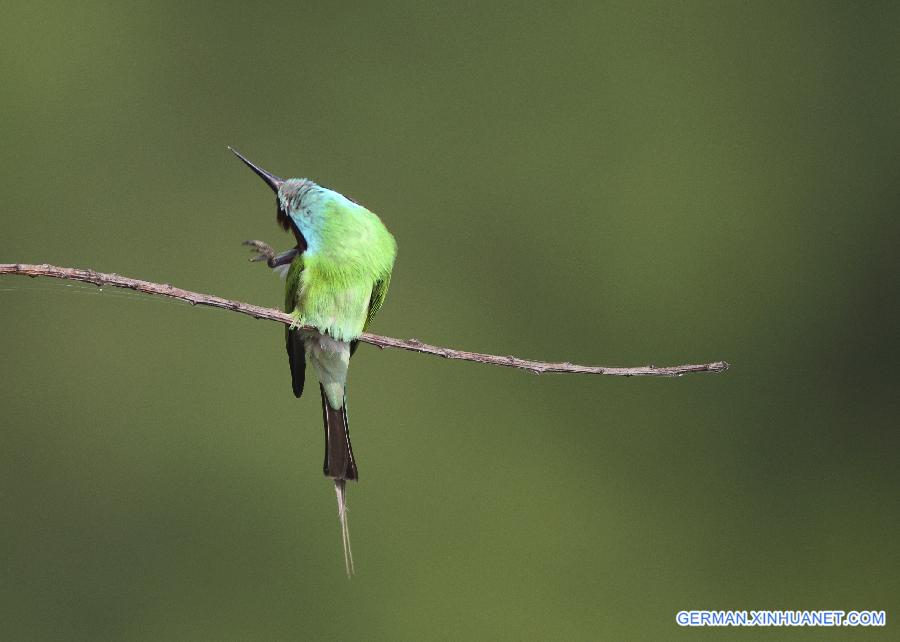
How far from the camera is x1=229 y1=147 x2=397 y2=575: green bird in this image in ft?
8.07

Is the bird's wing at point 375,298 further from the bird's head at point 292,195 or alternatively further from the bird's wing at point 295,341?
the bird's head at point 292,195

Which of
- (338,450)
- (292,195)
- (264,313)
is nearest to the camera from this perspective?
(264,313)

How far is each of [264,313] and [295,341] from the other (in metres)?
0.69

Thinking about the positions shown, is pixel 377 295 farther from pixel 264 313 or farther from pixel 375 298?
pixel 264 313

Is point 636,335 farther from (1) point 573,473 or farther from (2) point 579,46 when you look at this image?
(2) point 579,46

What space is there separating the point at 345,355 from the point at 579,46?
10.3 ft

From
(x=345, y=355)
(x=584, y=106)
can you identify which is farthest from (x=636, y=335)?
(x=345, y=355)

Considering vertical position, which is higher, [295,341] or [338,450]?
[295,341]

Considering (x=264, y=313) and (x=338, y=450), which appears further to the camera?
(x=338, y=450)

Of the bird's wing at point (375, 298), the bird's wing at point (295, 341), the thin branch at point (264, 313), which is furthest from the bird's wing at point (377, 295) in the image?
the thin branch at point (264, 313)

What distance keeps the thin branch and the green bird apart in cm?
45

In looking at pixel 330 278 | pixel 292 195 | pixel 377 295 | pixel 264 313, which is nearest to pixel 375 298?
pixel 377 295

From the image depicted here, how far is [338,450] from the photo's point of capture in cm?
259

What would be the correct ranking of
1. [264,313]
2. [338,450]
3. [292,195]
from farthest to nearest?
[338,450]
[292,195]
[264,313]
